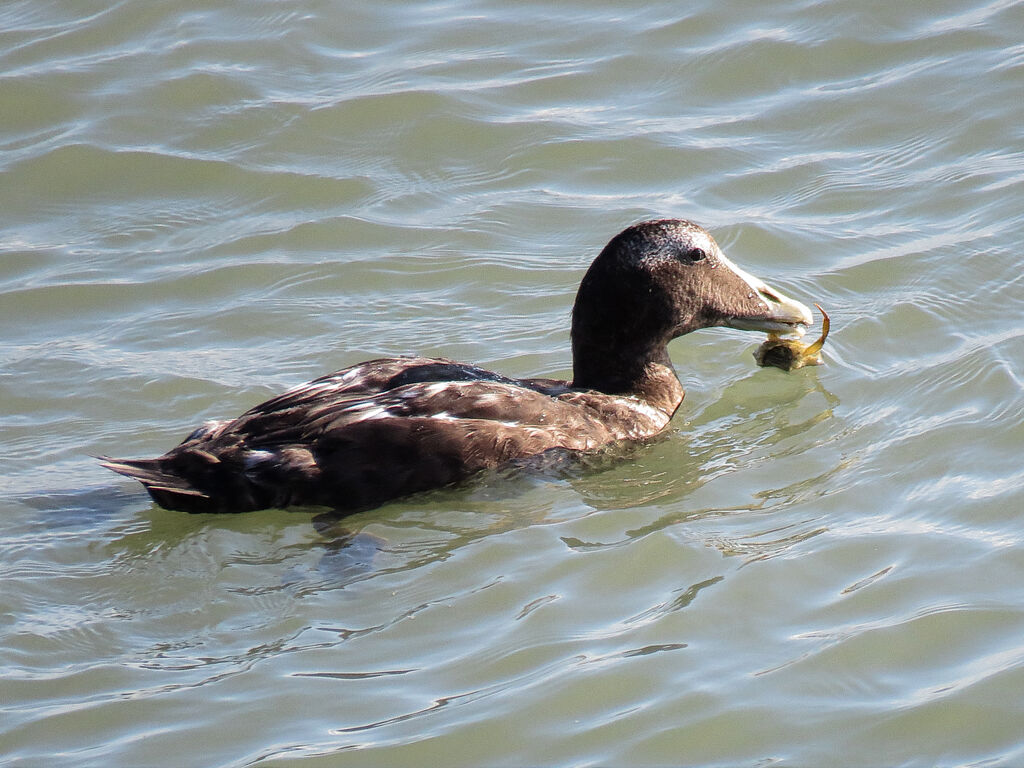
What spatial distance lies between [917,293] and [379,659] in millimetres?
4068

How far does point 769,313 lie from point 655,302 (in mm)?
604

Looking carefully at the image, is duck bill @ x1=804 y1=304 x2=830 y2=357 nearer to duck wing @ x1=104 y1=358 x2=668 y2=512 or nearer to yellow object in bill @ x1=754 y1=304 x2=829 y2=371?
yellow object in bill @ x1=754 y1=304 x2=829 y2=371

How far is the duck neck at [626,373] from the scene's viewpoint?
7.21 meters

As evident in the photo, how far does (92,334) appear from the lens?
8.17m

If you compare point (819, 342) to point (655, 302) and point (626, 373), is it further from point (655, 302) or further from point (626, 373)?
point (626, 373)

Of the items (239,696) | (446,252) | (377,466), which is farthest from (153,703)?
(446,252)

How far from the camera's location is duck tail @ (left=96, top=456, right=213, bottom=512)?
6.01 m

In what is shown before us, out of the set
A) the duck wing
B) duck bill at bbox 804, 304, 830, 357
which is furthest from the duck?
duck bill at bbox 804, 304, 830, 357

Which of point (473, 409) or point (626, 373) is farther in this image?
point (626, 373)

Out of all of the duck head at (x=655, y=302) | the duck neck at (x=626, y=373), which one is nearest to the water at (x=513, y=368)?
the duck neck at (x=626, y=373)

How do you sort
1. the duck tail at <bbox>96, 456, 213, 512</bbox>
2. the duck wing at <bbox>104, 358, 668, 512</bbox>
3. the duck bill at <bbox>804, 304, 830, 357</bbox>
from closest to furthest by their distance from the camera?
the duck tail at <bbox>96, 456, 213, 512</bbox> < the duck wing at <bbox>104, 358, 668, 512</bbox> < the duck bill at <bbox>804, 304, 830, 357</bbox>

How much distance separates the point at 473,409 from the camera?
648 cm

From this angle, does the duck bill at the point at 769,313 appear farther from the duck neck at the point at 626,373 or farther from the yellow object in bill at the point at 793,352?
the duck neck at the point at 626,373

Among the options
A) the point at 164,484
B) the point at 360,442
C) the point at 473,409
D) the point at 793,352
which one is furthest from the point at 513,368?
the point at 164,484
